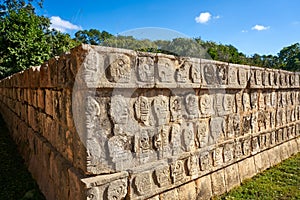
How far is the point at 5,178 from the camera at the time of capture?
329 centimetres

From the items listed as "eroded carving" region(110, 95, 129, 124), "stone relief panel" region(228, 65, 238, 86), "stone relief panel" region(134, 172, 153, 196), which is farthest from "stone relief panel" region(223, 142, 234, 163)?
"eroded carving" region(110, 95, 129, 124)

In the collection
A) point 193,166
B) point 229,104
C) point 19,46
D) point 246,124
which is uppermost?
point 19,46

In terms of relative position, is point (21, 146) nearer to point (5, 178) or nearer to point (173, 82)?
point (5, 178)

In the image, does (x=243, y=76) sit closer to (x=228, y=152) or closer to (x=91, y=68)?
(x=228, y=152)

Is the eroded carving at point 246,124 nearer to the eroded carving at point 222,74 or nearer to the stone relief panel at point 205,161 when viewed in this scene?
the eroded carving at point 222,74

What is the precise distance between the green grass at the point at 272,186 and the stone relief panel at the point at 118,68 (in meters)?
1.88

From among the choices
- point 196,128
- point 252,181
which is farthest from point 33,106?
point 252,181

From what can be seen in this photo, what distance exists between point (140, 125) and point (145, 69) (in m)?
0.51

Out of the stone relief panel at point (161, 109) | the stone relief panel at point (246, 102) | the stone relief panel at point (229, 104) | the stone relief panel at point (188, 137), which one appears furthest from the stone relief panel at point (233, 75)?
the stone relief panel at point (161, 109)

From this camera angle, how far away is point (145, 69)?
86.3 inches

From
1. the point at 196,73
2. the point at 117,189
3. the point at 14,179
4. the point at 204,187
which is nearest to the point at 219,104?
the point at 196,73

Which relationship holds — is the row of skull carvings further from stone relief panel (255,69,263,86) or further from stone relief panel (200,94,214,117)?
stone relief panel (200,94,214,117)

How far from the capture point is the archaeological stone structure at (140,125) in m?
1.91

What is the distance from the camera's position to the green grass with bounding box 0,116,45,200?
9.38ft
